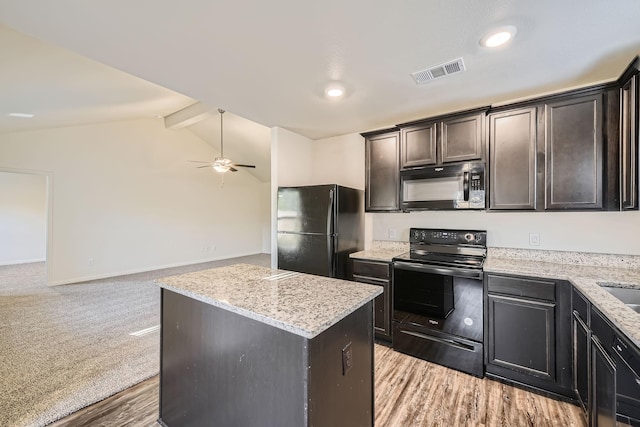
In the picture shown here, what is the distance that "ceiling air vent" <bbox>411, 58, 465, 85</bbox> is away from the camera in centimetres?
194

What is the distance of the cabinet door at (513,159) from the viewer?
234 centimetres

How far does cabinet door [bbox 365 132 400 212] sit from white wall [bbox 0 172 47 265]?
7.96m

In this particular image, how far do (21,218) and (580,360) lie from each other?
10865 mm

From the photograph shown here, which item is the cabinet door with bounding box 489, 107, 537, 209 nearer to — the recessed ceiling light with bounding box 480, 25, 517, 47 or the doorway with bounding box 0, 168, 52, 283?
the recessed ceiling light with bounding box 480, 25, 517, 47

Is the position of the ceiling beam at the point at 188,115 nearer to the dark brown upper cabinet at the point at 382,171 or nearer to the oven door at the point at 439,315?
the dark brown upper cabinet at the point at 382,171

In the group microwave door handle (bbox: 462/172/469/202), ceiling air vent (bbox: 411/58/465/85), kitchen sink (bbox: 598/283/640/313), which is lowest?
kitchen sink (bbox: 598/283/640/313)

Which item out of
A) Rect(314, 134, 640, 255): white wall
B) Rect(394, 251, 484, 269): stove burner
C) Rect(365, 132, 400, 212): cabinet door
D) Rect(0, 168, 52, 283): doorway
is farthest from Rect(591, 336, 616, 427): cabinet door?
Rect(0, 168, 52, 283): doorway

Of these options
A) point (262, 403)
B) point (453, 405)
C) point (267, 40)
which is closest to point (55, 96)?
point (267, 40)

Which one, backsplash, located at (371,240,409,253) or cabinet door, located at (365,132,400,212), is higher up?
cabinet door, located at (365,132,400,212)

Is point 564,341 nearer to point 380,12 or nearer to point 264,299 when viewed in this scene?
point 264,299

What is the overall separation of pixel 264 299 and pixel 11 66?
10.5 ft

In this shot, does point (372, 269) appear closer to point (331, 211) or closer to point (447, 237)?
point (331, 211)

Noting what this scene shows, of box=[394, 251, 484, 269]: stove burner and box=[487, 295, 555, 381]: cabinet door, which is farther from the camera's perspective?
box=[394, 251, 484, 269]: stove burner

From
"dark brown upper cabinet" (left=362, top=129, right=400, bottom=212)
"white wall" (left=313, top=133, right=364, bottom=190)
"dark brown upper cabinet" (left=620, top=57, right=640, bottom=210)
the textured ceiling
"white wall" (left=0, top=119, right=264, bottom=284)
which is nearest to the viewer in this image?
the textured ceiling
